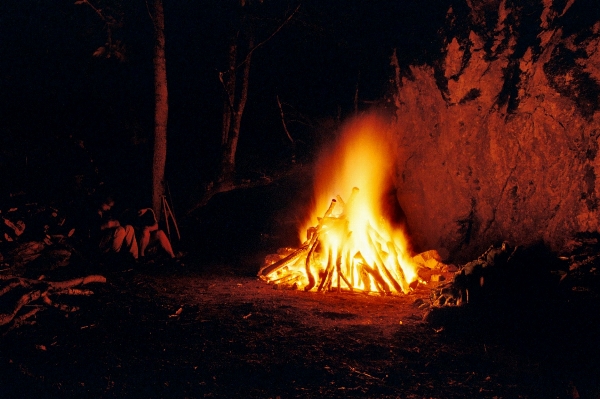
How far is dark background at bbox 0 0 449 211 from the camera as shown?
1045 centimetres

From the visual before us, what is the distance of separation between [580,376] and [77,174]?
11.0m

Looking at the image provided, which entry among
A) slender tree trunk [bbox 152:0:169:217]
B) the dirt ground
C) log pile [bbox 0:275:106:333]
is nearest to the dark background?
slender tree trunk [bbox 152:0:169:217]

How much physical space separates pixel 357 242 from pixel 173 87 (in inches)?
337

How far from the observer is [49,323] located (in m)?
4.97

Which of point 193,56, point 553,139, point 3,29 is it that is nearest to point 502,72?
point 553,139

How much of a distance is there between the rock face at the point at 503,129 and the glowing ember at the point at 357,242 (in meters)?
0.53

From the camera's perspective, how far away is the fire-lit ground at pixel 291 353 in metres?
3.72

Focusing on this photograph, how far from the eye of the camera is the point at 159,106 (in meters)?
10.0

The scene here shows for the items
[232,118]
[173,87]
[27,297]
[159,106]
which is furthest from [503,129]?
[173,87]

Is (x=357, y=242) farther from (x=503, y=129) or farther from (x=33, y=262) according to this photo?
(x=33, y=262)

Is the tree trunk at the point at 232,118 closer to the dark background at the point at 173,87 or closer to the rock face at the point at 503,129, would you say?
the dark background at the point at 173,87

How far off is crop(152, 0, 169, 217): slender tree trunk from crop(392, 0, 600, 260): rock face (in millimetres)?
5077

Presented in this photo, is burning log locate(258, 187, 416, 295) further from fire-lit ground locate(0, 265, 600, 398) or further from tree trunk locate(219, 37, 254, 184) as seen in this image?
tree trunk locate(219, 37, 254, 184)

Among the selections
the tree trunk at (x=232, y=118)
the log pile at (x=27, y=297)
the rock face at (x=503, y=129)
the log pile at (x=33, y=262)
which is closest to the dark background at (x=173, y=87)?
the tree trunk at (x=232, y=118)
